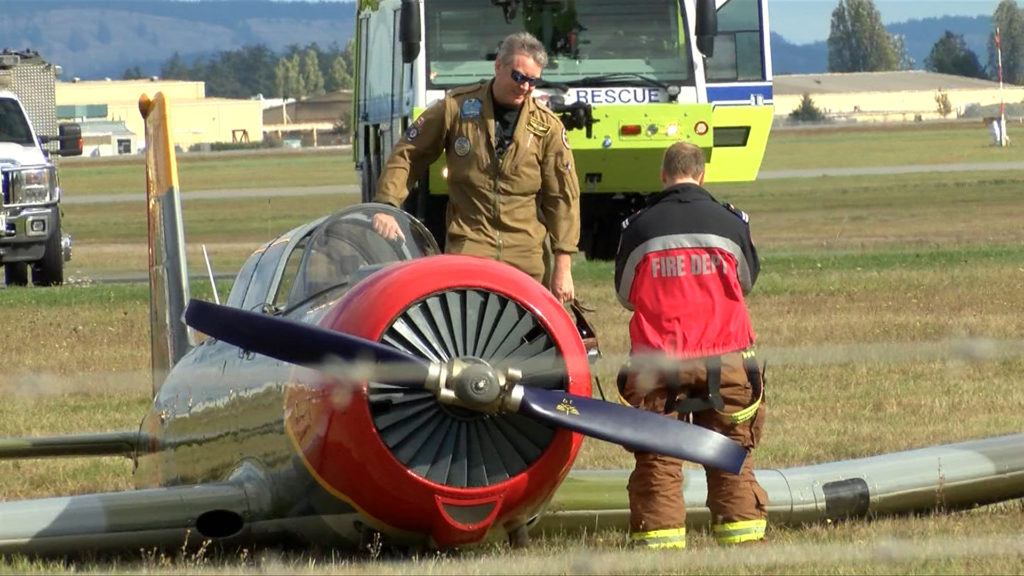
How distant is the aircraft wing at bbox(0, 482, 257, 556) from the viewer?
5.42 m

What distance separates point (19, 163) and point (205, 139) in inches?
4786

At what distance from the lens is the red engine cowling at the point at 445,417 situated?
498 cm

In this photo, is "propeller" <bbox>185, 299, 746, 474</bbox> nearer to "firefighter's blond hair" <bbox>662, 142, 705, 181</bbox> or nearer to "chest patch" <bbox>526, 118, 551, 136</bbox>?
"firefighter's blond hair" <bbox>662, 142, 705, 181</bbox>

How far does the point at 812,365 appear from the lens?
441 inches

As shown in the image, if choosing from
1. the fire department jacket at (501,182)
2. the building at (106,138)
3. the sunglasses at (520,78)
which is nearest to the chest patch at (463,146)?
the fire department jacket at (501,182)

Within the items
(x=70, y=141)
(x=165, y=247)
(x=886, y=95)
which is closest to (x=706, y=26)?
(x=165, y=247)

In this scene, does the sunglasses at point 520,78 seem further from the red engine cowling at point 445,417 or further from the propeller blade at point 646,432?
the propeller blade at point 646,432

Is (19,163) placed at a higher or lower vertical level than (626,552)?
higher

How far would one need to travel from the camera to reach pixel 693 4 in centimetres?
1527

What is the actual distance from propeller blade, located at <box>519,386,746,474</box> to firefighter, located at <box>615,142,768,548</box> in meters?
0.60

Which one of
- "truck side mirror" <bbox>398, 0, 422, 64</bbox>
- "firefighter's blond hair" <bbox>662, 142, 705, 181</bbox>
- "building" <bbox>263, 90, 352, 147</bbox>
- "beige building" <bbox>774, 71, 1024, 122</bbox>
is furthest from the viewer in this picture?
"building" <bbox>263, 90, 352, 147</bbox>

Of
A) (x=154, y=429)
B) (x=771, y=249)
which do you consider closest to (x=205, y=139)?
(x=771, y=249)

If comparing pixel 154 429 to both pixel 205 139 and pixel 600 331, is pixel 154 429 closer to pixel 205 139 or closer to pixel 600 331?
pixel 600 331

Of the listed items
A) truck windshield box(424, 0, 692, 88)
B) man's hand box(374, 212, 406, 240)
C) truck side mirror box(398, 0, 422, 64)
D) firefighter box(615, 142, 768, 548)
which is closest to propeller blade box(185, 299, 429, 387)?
man's hand box(374, 212, 406, 240)
